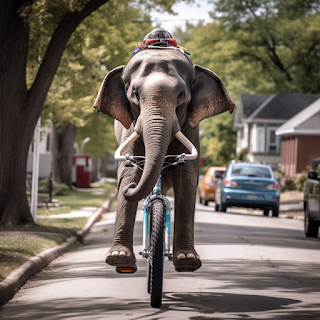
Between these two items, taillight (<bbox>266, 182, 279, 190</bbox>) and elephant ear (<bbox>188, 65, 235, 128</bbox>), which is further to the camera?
taillight (<bbox>266, 182, 279, 190</bbox>)

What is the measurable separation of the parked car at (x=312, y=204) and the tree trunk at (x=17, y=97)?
5.97 metres

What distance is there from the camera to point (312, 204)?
1335 cm

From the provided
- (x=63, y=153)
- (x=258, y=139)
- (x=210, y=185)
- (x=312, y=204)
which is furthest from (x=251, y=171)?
(x=258, y=139)

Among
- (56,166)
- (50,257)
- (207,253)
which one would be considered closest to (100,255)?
(50,257)

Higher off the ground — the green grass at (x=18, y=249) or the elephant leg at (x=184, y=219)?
the elephant leg at (x=184, y=219)

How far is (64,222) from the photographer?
1558cm

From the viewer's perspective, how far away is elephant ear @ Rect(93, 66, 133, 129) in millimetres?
6363

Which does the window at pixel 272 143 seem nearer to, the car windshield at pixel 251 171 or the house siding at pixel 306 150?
the house siding at pixel 306 150

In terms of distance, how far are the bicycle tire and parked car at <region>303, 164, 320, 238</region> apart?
7707 millimetres

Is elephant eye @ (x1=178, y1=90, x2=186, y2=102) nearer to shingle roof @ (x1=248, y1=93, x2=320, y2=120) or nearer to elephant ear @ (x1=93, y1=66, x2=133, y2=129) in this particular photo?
elephant ear @ (x1=93, y1=66, x2=133, y2=129)

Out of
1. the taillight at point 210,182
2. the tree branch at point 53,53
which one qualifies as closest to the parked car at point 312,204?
the tree branch at point 53,53

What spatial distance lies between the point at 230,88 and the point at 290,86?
5428 millimetres

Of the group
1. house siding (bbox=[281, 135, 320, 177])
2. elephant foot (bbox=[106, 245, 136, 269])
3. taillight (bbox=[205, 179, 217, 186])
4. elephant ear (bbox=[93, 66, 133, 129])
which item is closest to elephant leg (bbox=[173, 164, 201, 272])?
elephant foot (bbox=[106, 245, 136, 269])

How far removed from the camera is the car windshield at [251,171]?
68.3ft
